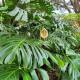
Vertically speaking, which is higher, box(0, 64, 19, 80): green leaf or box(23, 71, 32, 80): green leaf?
box(0, 64, 19, 80): green leaf

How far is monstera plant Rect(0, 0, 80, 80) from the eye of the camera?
2021 mm

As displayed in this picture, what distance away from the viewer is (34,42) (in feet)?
7.45

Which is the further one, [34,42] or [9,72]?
[34,42]

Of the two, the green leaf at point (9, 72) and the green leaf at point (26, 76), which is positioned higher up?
the green leaf at point (9, 72)

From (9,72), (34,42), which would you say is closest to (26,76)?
(9,72)

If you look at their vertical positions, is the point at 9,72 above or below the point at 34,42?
below

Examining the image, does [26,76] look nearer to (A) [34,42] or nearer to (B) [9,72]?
(B) [9,72]

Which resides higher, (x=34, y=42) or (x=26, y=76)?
(x=34, y=42)

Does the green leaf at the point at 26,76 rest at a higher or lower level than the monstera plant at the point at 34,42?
lower

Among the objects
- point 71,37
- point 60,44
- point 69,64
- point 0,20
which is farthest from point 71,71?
point 0,20

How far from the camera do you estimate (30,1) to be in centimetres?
252

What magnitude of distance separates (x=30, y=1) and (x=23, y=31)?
0.32 m

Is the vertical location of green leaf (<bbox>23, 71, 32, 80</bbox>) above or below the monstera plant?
below

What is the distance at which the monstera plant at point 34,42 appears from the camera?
202cm
